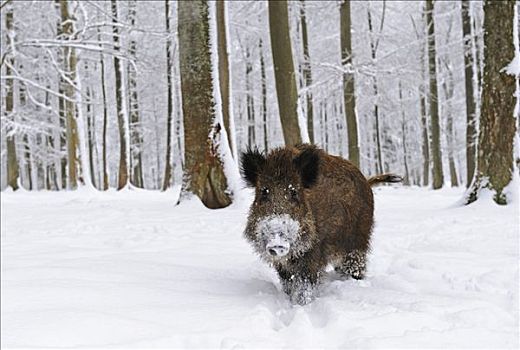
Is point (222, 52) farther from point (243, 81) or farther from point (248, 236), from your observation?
point (243, 81)

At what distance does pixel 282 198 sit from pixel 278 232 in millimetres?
341

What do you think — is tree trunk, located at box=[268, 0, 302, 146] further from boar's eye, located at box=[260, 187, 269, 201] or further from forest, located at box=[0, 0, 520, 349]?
boar's eye, located at box=[260, 187, 269, 201]

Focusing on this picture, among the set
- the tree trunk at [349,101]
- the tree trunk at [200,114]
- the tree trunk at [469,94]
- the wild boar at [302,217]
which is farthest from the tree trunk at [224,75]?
the tree trunk at [469,94]

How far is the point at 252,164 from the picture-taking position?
12.0 ft

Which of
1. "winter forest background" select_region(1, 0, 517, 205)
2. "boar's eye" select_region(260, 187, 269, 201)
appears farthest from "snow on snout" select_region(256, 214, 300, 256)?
"winter forest background" select_region(1, 0, 517, 205)

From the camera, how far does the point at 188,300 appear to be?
3211mm

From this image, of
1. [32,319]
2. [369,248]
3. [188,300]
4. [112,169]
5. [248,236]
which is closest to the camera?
[32,319]

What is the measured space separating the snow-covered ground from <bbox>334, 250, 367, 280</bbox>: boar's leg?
0.34 ft

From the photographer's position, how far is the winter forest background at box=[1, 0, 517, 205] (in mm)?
11656

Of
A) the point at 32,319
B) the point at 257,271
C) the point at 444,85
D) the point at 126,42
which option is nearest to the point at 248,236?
the point at 257,271

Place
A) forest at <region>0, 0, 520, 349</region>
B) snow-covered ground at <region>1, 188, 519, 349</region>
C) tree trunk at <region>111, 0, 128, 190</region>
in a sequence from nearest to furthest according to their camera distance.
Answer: snow-covered ground at <region>1, 188, 519, 349</region> → forest at <region>0, 0, 520, 349</region> → tree trunk at <region>111, 0, 128, 190</region>

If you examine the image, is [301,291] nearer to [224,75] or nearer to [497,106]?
[497,106]

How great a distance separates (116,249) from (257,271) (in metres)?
1.67

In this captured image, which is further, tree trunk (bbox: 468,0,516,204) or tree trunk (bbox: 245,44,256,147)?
tree trunk (bbox: 245,44,256,147)
